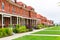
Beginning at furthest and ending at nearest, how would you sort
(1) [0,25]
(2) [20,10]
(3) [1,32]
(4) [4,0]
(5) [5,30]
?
Result: 1. (2) [20,10]
2. (4) [4,0]
3. (1) [0,25]
4. (5) [5,30]
5. (3) [1,32]

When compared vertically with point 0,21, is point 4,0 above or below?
above

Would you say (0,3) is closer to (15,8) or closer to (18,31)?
(18,31)

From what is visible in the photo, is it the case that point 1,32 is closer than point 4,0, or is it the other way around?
point 1,32

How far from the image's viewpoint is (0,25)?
35.9 m

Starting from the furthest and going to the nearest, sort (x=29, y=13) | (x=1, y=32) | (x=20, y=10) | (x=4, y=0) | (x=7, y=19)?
1. (x=29, y=13)
2. (x=20, y=10)
3. (x=7, y=19)
4. (x=4, y=0)
5. (x=1, y=32)

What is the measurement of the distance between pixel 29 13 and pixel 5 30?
4327 cm

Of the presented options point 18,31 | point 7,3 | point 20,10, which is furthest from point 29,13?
point 18,31

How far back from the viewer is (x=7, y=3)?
4169cm

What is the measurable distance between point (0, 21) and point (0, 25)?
0.85m

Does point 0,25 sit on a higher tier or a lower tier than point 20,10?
lower

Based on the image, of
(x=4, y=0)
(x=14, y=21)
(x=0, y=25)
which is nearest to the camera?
(x=0, y=25)

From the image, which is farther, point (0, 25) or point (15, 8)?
point (15, 8)

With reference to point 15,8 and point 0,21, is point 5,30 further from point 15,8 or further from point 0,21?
point 15,8

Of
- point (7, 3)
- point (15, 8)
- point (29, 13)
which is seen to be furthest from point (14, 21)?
point (29, 13)
